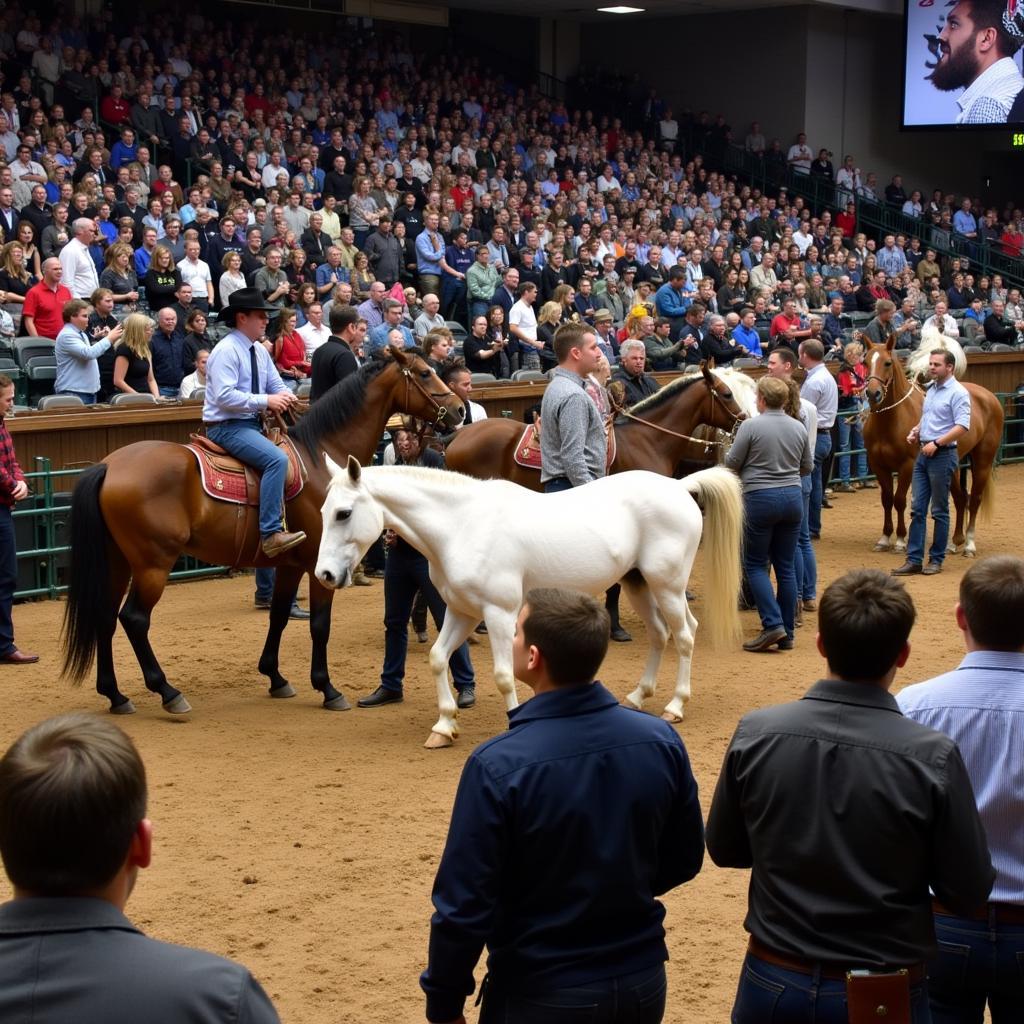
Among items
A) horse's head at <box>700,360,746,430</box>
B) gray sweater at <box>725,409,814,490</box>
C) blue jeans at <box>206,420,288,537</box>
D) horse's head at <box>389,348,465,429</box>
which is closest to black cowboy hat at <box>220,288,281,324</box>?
blue jeans at <box>206,420,288,537</box>

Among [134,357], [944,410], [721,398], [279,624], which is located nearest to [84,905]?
[279,624]

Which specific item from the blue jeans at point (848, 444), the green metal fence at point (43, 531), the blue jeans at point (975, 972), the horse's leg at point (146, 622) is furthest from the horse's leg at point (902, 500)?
the blue jeans at point (975, 972)

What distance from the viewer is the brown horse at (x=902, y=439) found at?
1426cm

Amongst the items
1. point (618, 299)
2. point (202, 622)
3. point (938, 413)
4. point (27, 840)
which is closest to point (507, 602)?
point (202, 622)

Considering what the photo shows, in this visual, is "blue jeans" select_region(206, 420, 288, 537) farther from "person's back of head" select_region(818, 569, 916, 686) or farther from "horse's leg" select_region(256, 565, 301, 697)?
"person's back of head" select_region(818, 569, 916, 686)

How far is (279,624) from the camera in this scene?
29.9ft

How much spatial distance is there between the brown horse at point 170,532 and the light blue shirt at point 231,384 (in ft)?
1.15

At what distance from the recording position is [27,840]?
2.01m

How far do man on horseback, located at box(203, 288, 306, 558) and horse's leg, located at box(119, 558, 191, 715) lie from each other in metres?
0.69

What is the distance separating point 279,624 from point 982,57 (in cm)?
2534

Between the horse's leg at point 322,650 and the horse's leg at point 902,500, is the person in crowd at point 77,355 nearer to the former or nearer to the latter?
the horse's leg at point 322,650

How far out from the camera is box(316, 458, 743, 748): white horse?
7.65 metres

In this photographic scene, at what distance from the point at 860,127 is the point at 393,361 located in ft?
92.2

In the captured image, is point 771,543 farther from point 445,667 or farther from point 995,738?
point 995,738
